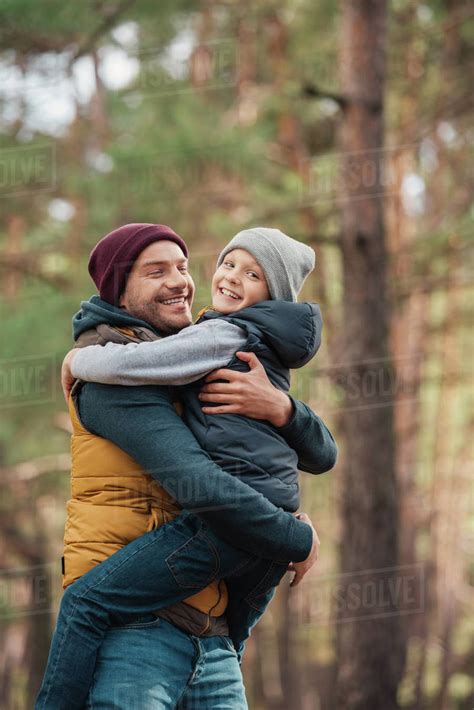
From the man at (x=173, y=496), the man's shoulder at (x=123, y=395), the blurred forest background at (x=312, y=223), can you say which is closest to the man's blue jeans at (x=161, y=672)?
the man at (x=173, y=496)

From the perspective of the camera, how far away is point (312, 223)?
1105cm

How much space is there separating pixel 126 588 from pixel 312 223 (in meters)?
9.12

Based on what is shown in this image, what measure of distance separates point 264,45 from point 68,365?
39.4 feet

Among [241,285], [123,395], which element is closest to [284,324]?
[241,285]

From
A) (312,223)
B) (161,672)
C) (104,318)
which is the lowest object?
(161,672)

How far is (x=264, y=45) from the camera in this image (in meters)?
13.7

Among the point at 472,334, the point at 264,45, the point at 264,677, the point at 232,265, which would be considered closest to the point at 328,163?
Result: the point at 264,45

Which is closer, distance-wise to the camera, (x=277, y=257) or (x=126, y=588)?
(x=126, y=588)

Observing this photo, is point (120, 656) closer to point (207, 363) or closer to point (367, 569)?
point (207, 363)

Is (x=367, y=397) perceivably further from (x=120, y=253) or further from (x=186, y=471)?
(x=186, y=471)

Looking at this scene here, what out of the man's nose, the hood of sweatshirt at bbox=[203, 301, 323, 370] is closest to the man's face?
the man's nose

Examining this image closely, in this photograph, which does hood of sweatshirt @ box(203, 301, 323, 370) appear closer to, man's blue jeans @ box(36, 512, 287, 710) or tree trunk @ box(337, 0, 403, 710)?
Result: man's blue jeans @ box(36, 512, 287, 710)

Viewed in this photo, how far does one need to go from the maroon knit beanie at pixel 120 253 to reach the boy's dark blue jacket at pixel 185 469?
24cm

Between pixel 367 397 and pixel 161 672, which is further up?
pixel 367 397
